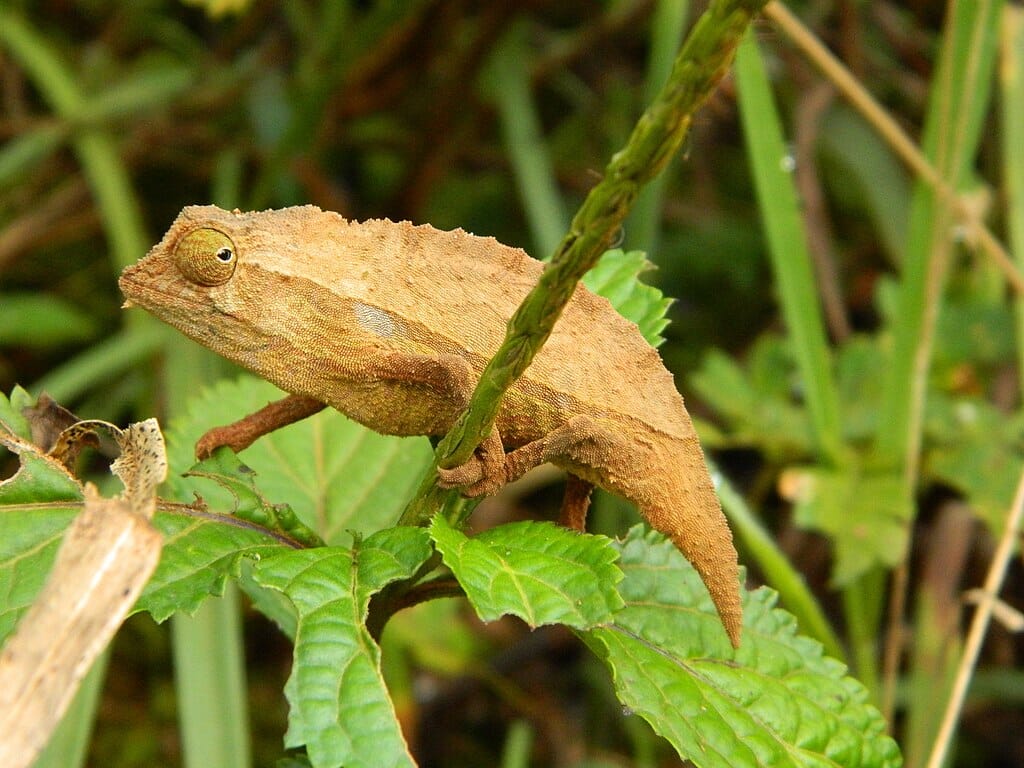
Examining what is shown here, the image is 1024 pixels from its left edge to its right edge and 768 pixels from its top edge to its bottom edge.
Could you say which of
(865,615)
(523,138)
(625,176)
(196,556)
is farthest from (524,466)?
(523,138)

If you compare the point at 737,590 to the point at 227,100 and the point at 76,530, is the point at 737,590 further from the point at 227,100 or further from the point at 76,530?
the point at 227,100

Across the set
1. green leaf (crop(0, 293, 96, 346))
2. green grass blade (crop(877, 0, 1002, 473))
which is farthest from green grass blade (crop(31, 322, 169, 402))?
green grass blade (crop(877, 0, 1002, 473))

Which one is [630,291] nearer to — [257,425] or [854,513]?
[257,425]

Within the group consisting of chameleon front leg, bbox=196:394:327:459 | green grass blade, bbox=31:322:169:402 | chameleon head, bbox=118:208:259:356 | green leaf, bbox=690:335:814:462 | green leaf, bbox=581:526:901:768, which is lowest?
green leaf, bbox=581:526:901:768

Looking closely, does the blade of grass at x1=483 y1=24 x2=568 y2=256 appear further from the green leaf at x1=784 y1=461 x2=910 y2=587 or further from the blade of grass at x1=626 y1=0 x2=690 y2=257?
the green leaf at x1=784 y1=461 x2=910 y2=587

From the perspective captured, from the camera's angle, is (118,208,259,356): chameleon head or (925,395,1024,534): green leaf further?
(925,395,1024,534): green leaf

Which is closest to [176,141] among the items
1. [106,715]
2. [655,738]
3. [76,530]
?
[106,715]
